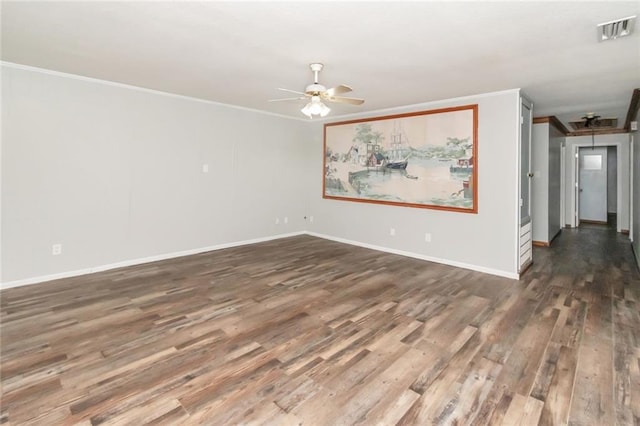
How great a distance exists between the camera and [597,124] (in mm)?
7105

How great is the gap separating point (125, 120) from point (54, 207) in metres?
1.45

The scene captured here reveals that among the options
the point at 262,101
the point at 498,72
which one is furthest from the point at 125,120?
the point at 498,72

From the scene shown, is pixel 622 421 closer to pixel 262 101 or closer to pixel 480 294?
pixel 480 294

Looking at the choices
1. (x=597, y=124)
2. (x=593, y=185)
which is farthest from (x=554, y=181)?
(x=593, y=185)

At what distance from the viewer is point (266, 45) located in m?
2.95

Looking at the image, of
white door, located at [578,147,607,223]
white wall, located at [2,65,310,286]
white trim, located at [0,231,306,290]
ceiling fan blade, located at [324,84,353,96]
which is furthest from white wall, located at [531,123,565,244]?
white trim, located at [0,231,306,290]

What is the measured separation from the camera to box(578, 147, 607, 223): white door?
9.20 m

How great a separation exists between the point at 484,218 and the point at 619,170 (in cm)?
594

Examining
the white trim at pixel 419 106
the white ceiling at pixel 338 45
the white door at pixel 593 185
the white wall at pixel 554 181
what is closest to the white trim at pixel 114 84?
the white ceiling at pixel 338 45

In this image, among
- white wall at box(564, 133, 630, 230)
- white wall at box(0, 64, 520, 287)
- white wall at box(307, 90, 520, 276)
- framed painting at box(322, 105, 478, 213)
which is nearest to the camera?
white wall at box(0, 64, 520, 287)

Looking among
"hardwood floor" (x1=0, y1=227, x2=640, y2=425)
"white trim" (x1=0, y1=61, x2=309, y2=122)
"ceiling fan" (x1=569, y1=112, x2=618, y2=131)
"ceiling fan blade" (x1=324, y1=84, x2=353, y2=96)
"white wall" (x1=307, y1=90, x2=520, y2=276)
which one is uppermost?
"ceiling fan" (x1=569, y1=112, x2=618, y2=131)

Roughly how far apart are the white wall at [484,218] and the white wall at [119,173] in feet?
8.44

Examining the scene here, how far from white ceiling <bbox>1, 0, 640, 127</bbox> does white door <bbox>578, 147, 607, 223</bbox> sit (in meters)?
6.01

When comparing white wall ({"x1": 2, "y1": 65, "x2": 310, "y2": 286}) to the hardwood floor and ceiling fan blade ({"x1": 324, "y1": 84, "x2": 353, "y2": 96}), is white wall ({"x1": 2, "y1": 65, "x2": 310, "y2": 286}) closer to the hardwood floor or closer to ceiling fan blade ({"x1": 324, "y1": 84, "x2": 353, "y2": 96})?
the hardwood floor
